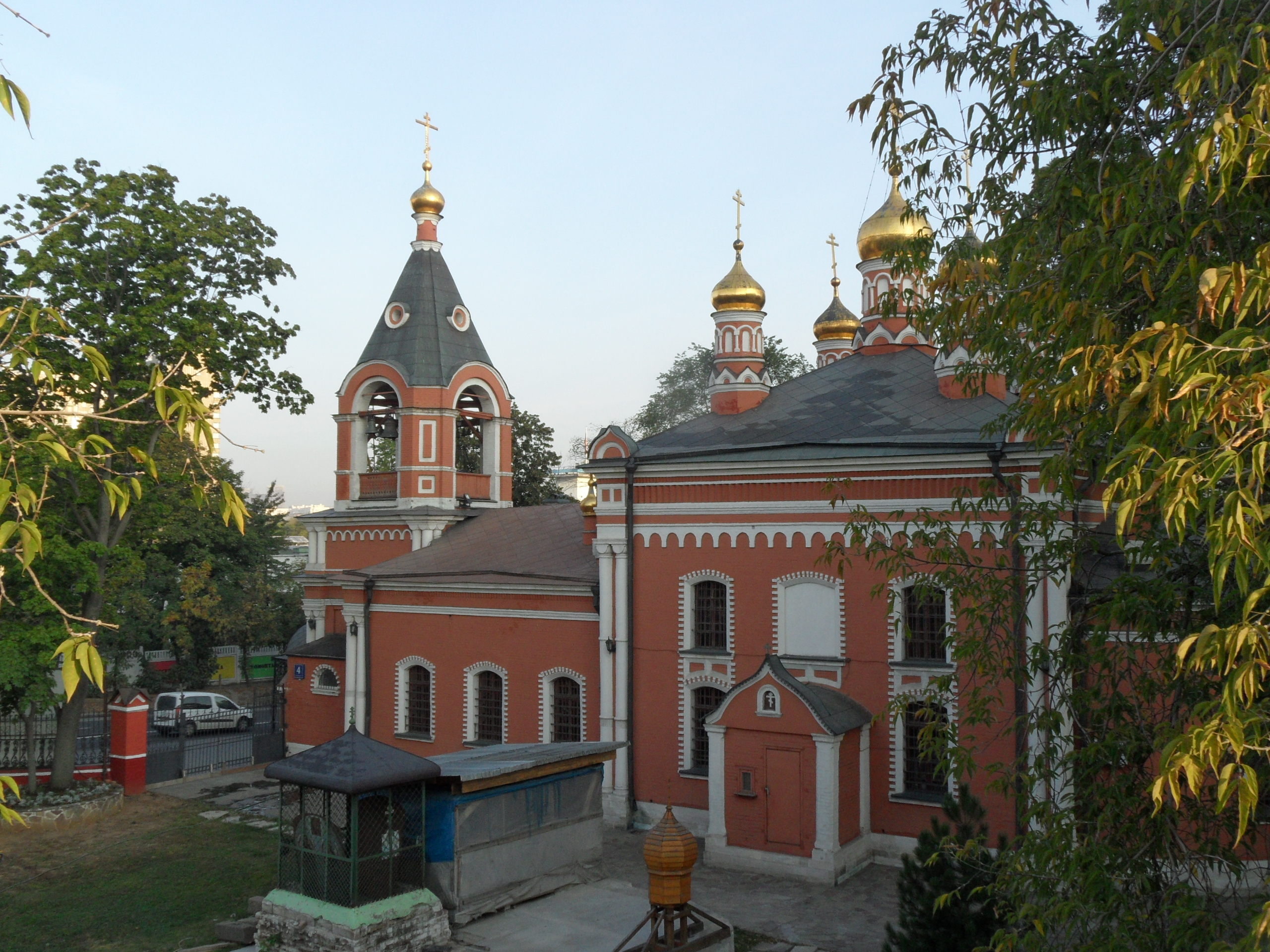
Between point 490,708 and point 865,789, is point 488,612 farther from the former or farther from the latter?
point 865,789

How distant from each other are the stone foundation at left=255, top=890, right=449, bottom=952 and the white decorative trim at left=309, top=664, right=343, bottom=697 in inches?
374

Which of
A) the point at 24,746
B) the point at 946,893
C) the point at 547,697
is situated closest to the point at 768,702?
the point at 547,697

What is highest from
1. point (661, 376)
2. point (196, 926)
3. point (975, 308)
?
point (661, 376)

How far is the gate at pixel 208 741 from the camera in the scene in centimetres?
1873

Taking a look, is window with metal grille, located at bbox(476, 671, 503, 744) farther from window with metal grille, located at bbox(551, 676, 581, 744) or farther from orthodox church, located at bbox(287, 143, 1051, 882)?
window with metal grille, located at bbox(551, 676, 581, 744)

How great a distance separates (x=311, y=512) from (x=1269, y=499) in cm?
1951

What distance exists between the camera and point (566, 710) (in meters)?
16.2

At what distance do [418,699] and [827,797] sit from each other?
8.16 m

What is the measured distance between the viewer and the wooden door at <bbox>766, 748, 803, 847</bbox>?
499 inches

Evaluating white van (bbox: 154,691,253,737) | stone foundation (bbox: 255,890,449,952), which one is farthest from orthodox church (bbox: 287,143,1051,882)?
white van (bbox: 154,691,253,737)

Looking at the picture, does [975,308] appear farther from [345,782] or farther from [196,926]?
[196,926]

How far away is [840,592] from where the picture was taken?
13.7 meters

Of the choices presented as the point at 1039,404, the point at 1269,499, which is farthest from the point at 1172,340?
the point at 1039,404

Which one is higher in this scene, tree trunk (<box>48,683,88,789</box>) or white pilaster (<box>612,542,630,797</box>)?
white pilaster (<box>612,542,630,797</box>)
